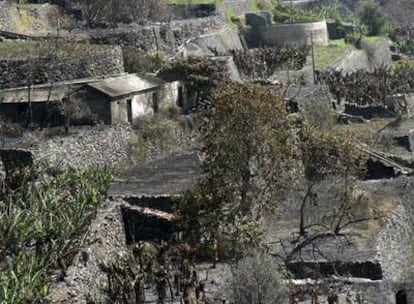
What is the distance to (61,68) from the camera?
31.6 metres

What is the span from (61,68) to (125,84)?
7.28ft

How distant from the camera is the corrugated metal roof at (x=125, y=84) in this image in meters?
29.8

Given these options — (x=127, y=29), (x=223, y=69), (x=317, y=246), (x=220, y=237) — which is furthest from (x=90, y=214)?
(x=127, y=29)

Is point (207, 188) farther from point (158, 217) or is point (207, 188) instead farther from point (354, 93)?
point (354, 93)

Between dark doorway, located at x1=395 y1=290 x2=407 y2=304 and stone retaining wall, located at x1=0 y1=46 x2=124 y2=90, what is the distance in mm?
14522

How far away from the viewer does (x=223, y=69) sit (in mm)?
34531

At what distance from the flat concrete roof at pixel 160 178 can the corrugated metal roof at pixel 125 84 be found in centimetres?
285

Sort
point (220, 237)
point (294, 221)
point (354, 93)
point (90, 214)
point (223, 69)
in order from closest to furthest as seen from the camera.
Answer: point (90, 214)
point (220, 237)
point (294, 221)
point (223, 69)
point (354, 93)

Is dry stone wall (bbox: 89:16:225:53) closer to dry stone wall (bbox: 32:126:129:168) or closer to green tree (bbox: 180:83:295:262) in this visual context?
dry stone wall (bbox: 32:126:129:168)

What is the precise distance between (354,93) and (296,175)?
24366 millimetres

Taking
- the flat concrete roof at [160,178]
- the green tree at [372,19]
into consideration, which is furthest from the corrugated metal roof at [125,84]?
the green tree at [372,19]

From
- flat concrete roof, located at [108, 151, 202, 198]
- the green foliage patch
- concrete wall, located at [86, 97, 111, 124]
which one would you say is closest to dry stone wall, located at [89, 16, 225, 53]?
concrete wall, located at [86, 97, 111, 124]

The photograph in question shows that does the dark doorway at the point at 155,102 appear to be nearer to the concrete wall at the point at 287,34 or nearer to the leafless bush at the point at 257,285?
the leafless bush at the point at 257,285

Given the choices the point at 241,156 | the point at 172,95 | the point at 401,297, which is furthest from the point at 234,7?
the point at 401,297
